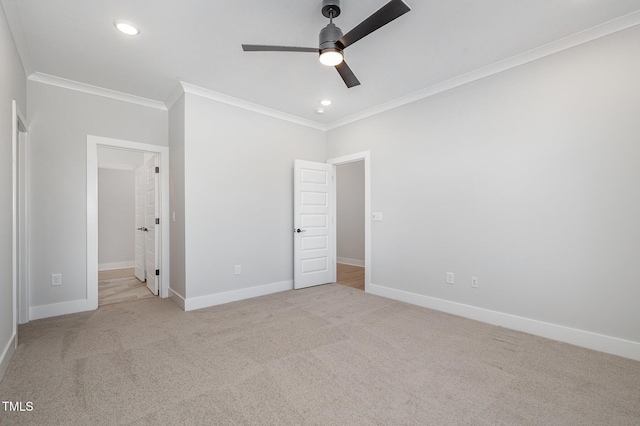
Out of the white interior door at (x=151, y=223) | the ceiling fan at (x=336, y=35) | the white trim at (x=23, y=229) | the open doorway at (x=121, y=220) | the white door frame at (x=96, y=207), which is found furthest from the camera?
the open doorway at (x=121, y=220)

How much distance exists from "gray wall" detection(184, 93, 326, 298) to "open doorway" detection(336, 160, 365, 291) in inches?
93.7

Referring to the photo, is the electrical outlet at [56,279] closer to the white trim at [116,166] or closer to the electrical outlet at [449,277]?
the white trim at [116,166]

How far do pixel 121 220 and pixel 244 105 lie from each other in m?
4.49

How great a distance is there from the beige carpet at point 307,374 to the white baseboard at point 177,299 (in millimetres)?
330

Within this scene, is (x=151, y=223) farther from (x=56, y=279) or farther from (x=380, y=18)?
(x=380, y=18)

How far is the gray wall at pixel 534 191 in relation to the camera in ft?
8.00

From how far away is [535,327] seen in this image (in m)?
2.83

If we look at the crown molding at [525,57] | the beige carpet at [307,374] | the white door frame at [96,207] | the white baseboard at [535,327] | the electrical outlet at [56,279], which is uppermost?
the crown molding at [525,57]

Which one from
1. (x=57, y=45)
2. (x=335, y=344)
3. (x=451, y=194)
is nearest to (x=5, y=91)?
(x=57, y=45)

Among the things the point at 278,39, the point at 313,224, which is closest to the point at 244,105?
the point at 278,39

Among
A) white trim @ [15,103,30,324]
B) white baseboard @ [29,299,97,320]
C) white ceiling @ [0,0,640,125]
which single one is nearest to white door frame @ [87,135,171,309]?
white baseboard @ [29,299,97,320]

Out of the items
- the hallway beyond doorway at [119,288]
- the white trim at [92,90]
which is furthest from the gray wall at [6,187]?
the hallway beyond doorway at [119,288]

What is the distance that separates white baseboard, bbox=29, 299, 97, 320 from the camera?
3.25 metres

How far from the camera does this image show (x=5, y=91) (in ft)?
7.48
